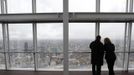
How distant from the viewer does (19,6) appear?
8398 mm

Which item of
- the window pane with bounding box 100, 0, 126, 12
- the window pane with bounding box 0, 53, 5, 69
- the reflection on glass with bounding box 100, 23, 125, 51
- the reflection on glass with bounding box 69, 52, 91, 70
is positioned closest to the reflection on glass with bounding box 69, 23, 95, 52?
the reflection on glass with bounding box 69, 52, 91, 70

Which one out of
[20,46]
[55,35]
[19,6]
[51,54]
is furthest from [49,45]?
[19,6]

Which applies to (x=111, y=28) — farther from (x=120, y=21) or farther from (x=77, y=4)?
(x=77, y=4)

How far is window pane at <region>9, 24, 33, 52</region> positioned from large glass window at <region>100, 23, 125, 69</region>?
2.71 metres

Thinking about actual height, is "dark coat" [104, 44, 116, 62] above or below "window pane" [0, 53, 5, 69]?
above

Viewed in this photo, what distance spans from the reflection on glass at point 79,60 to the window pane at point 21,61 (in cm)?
153

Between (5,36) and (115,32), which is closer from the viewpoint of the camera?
(115,32)

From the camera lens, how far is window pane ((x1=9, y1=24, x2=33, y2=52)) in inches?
331

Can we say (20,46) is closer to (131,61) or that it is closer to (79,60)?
(79,60)

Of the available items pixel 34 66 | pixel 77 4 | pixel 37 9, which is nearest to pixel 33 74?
pixel 34 66

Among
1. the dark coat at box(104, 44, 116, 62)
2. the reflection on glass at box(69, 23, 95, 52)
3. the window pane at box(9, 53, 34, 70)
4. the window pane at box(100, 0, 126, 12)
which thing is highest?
the window pane at box(100, 0, 126, 12)

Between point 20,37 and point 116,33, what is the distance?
3636mm

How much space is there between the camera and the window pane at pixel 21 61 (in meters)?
8.57

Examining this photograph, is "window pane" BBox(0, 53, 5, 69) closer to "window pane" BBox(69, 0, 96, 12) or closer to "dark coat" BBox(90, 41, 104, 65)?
"window pane" BBox(69, 0, 96, 12)
